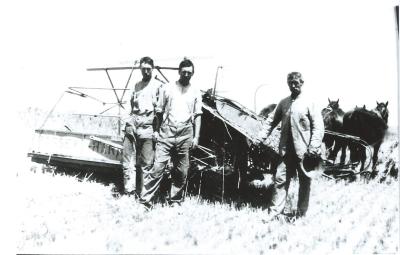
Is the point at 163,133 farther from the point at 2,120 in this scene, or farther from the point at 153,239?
the point at 2,120

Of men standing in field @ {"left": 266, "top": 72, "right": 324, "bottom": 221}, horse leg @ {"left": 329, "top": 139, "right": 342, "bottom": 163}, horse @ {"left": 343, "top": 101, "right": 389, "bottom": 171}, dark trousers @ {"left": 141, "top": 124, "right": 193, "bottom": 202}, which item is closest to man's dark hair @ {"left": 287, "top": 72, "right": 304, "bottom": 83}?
men standing in field @ {"left": 266, "top": 72, "right": 324, "bottom": 221}

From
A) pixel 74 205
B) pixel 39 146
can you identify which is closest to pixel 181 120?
pixel 74 205

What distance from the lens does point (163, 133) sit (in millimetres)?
4332

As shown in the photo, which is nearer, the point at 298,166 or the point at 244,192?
the point at 298,166

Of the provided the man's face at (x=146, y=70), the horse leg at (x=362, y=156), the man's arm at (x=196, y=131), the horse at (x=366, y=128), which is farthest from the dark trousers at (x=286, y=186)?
the horse at (x=366, y=128)

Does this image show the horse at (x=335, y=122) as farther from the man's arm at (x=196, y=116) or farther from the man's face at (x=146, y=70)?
the man's face at (x=146, y=70)

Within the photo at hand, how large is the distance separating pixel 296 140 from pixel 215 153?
1.27 meters

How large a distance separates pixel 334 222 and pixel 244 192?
1521 millimetres

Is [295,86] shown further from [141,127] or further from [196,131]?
[141,127]

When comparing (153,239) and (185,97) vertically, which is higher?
(185,97)

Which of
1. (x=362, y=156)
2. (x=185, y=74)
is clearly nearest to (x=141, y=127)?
(x=185, y=74)

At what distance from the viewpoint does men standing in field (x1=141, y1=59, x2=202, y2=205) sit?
4293 mm

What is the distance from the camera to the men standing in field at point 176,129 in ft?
14.1

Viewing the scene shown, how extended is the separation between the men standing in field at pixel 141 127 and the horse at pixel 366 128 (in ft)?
16.6
